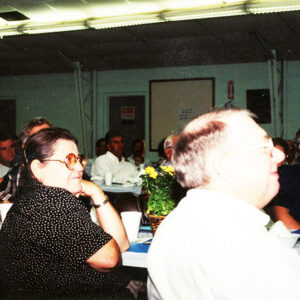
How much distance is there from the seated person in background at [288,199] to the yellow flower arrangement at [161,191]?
86cm

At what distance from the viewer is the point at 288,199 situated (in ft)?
8.84

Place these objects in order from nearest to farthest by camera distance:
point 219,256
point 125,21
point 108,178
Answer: point 219,256
point 108,178
point 125,21

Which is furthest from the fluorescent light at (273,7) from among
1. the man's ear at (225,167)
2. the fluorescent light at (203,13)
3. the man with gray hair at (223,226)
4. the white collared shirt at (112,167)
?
the man's ear at (225,167)

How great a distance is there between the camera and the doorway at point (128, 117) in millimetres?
10094

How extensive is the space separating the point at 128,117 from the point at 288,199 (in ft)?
25.3

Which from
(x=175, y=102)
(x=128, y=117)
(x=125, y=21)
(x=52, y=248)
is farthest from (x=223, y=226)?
(x=128, y=117)

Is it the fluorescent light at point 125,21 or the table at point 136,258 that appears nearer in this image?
the table at point 136,258

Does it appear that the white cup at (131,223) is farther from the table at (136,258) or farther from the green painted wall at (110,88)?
the green painted wall at (110,88)

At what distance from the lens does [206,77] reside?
950cm

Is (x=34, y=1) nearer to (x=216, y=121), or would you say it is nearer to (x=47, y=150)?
(x=47, y=150)

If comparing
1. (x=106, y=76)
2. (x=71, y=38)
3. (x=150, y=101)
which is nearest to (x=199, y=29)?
(x=71, y=38)

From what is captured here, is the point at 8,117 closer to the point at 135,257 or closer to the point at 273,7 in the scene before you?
the point at 273,7

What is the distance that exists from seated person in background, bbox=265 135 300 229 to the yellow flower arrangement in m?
0.86

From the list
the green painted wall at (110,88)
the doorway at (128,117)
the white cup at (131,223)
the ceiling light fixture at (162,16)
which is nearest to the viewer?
the white cup at (131,223)
